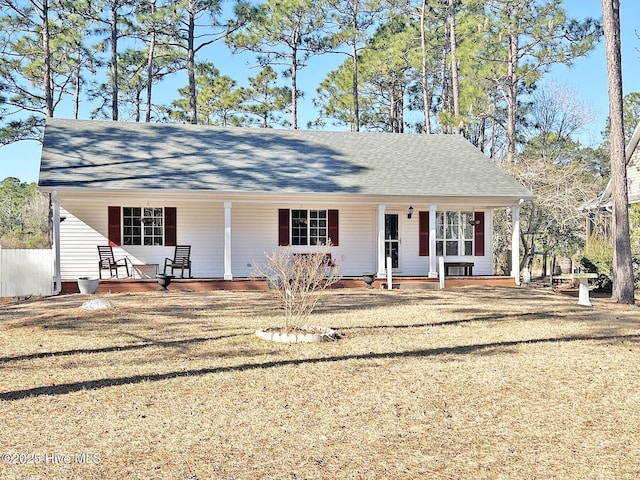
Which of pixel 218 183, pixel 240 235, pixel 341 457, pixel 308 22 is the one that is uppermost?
pixel 308 22

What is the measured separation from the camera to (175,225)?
1639 cm

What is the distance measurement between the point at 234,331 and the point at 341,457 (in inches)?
193

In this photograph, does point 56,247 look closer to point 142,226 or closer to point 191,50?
point 142,226

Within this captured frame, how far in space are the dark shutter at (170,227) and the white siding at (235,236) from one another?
14 cm

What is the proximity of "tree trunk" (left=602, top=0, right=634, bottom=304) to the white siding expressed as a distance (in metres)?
4.85

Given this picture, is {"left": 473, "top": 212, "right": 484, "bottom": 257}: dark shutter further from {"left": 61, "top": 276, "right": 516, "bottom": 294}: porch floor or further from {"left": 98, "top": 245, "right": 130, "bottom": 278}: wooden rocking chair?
{"left": 98, "top": 245, "right": 130, "bottom": 278}: wooden rocking chair

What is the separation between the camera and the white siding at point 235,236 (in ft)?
52.2

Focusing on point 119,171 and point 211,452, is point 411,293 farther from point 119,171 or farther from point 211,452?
point 211,452

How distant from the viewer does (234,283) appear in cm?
1547

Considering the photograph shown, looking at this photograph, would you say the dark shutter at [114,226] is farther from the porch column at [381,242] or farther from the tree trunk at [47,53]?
the tree trunk at [47,53]

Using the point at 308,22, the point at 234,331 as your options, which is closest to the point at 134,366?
the point at 234,331

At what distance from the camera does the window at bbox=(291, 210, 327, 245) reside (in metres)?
17.2

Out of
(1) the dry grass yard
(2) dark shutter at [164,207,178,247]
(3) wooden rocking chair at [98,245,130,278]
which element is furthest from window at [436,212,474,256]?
(3) wooden rocking chair at [98,245,130,278]

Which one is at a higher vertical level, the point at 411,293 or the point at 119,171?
the point at 119,171
